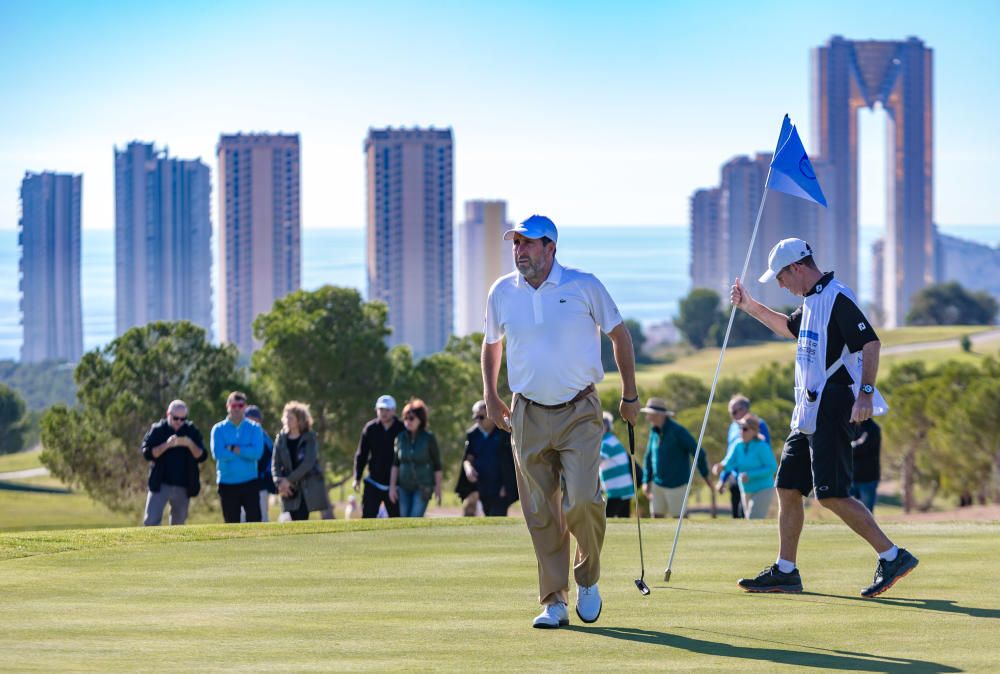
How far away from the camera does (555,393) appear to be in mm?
7715

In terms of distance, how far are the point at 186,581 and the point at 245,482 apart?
293 inches

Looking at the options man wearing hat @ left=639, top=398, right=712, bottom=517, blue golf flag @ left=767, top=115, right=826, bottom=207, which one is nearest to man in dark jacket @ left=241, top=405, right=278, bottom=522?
man wearing hat @ left=639, top=398, right=712, bottom=517

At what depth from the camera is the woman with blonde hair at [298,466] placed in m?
16.1

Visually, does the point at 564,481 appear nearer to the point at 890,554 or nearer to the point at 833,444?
the point at 833,444

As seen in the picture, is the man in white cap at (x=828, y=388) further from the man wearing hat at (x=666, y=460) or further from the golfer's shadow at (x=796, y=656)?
the man wearing hat at (x=666, y=460)

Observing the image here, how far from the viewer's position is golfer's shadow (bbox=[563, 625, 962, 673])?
6.29m

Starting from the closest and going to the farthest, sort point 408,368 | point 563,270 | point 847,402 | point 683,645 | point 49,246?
point 683,645
point 563,270
point 847,402
point 408,368
point 49,246

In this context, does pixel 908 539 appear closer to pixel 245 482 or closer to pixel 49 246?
pixel 245 482

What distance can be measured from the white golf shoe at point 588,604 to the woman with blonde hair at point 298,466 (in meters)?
8.61

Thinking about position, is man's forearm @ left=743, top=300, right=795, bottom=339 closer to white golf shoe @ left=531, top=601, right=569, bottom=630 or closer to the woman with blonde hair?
white golf shoe @ left=531, top=601, right=569, bottom=630

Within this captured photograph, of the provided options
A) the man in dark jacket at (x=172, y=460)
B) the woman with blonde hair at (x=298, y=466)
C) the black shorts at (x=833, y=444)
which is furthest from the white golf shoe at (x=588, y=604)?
the man in dark jacket at (x=172, y=460)

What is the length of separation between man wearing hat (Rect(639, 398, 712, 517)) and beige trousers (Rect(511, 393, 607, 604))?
9.80 meters

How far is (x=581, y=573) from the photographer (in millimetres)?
7746

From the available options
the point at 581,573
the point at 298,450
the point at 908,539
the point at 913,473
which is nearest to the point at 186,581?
the point at 581,573
